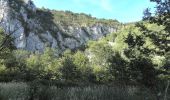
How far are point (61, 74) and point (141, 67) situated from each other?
61630 mm

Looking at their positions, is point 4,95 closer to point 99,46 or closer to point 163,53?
point 163,53

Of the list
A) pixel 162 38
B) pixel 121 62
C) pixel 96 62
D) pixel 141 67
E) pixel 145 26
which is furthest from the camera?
pixel 96 62

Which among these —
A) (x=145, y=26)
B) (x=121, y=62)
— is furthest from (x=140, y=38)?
(x=121, y=62)

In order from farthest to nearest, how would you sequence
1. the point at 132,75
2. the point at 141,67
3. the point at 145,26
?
the point at 132,75 → the point at 141,67 → the point at 145,26

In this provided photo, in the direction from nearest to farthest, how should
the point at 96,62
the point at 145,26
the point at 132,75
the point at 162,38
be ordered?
the point at 162,38 → the point at 145,26 → the point at 132,75 → the point at 96,62

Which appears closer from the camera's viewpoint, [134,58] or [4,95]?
[4,95]

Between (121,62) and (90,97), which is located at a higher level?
(121,62)

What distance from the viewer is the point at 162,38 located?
10.3m

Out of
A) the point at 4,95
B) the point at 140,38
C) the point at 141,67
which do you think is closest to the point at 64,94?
the point at 4,95

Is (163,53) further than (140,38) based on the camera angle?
No

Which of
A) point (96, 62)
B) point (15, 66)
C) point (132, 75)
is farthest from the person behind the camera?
point (96, 62)

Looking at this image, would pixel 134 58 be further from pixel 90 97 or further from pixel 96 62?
pixel 96 62

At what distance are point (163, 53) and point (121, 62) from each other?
8.70 metres

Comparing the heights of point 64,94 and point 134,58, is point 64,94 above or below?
below
